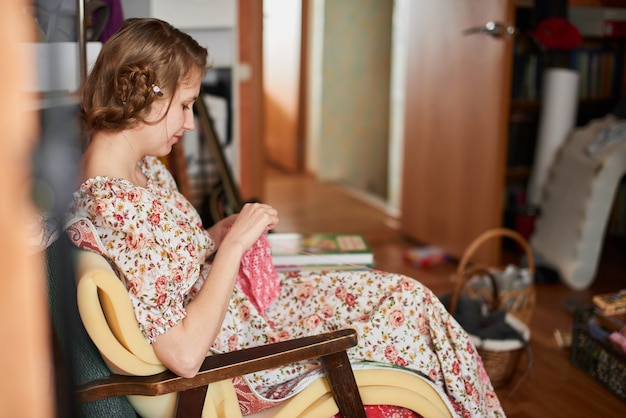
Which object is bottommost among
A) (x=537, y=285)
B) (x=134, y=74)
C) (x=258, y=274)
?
(x=537, y=285)

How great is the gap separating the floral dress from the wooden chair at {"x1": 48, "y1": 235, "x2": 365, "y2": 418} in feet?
0.16

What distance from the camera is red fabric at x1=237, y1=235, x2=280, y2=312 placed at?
1530 millimetres

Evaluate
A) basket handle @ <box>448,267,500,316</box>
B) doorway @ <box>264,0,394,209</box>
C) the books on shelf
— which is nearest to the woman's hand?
the books on shelf

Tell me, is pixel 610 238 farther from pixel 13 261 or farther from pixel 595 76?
pixel 13 261

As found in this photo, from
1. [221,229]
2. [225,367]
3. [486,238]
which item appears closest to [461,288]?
[486,238]

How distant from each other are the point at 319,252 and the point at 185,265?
65 centimetres

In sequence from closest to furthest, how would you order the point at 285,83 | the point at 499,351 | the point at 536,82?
the point at 499,351 < the point at 536,82 < the point at 285,83

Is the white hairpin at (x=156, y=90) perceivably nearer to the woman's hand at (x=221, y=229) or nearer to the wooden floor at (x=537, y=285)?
the woman's hand at (x=221, y=229)

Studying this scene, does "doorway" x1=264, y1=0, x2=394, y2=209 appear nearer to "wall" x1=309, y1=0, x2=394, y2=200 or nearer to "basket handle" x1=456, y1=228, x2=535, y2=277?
"wall" x1=309, y1=0, x2=394, y2=200

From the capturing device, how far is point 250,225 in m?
1.32

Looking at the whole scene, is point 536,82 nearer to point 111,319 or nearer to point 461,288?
point 461,288

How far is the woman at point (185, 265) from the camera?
1.21 meters

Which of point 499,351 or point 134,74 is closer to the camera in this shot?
point 134,74

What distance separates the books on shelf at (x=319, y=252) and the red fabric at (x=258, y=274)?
0.20 meters
